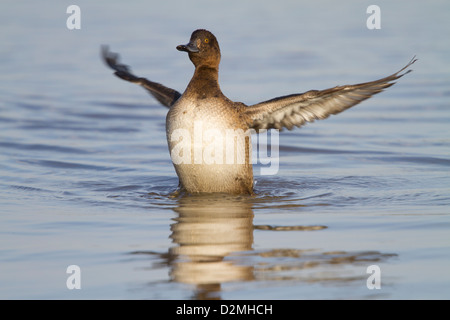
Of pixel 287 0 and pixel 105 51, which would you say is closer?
pixel 105 51

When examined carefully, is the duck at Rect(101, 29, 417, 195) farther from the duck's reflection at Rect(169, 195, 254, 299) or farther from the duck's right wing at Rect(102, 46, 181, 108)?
the duck's right wing at Rect(102, 46, 181, 108)

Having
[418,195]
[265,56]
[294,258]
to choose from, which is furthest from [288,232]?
[265,56]


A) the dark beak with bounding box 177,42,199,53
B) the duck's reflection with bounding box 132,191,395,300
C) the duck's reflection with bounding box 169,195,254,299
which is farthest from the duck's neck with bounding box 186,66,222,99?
the duck's reflection with bounding box 132,191,395,300

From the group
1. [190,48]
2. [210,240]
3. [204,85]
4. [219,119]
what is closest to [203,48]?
[190,48]

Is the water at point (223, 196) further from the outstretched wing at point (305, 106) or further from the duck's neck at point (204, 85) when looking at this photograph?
the duck's neck at point (204, 85)

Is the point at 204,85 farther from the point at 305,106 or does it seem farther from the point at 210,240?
the point at 210,240

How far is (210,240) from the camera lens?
277 inches

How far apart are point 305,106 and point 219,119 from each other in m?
0.98

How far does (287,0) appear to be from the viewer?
1027 inches

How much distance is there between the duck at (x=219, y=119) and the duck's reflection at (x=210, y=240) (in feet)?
0.91

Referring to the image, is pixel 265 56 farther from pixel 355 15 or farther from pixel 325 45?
pixel 355 15

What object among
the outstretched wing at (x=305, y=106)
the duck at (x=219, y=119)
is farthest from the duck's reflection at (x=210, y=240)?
the outstretched wing at (x=305, y=106)

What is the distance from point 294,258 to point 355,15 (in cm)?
1693

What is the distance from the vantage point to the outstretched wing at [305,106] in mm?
8367
